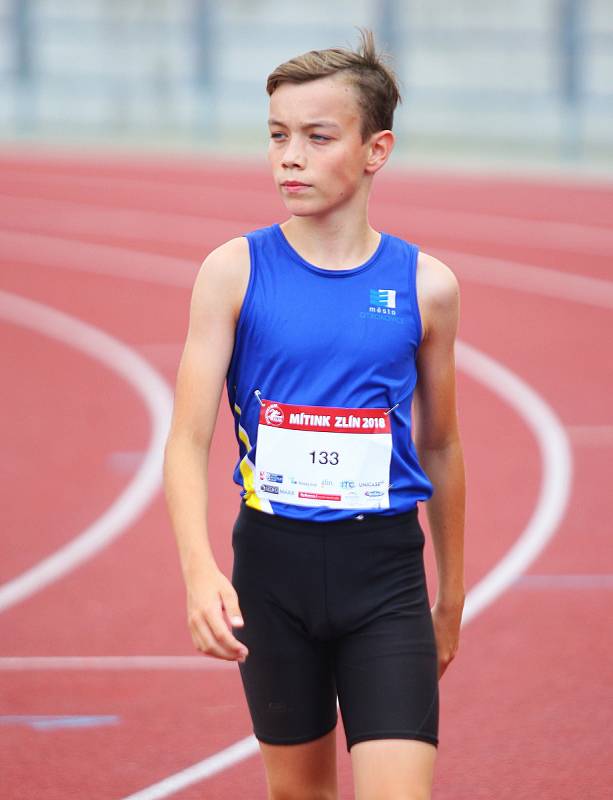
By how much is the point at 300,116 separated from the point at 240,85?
2867 cm

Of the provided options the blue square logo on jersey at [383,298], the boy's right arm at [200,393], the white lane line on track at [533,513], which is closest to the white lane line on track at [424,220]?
the white lane line on track at [533,513]

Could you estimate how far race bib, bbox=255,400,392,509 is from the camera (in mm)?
3100

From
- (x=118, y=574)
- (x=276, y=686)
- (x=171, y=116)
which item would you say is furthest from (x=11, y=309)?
(x=171, y=116)

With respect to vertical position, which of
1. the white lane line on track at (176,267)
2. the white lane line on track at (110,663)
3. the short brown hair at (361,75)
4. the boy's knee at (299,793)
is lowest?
the white lane line on track at (176,267)

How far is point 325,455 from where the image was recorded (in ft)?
10.2

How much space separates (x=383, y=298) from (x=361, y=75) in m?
0.44

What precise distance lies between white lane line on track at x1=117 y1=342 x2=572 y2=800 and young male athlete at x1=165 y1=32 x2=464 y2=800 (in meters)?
1.53

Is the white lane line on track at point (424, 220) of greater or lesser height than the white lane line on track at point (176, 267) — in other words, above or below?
below

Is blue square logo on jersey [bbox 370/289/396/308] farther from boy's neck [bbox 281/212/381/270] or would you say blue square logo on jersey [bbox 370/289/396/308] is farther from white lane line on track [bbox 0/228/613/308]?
white lane line on track [bbox 0/228/613/308]

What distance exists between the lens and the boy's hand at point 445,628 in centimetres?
344

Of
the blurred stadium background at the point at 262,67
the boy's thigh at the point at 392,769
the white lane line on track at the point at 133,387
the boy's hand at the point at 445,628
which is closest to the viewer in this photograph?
the boy's thigh at the point at 392,769

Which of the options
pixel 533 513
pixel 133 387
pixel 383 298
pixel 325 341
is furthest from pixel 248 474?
pixel 133 387

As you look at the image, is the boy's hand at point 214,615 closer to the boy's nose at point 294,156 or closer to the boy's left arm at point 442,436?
the boy's left arm at point 442,436

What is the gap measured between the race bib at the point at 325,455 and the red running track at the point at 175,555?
173 centimetres
